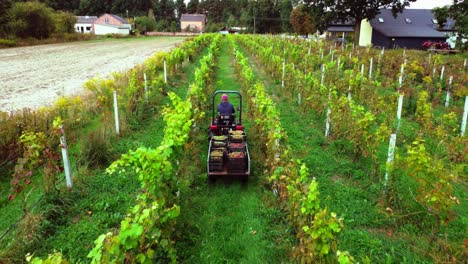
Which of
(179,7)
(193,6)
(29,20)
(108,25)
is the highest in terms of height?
(193,6)

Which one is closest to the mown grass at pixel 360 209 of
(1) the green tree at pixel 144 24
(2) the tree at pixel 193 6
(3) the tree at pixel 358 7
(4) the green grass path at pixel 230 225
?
(4) the green grass path at pixel 230 225

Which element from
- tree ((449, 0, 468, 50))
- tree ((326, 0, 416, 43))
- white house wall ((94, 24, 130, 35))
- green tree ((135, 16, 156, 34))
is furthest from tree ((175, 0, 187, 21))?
tree ((449, 0, 468, 50))

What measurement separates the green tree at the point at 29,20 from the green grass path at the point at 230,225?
38.0 metres

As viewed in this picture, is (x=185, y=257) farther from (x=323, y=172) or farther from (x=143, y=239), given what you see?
(x=323, y=172)

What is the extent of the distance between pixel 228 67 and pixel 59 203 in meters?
15.0

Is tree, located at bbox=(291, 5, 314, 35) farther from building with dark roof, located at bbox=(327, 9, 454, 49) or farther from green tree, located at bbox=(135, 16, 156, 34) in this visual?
green tree, located at bbox=(135, 16, 156, 34)

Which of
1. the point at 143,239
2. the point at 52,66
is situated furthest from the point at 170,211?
the point at 52,66

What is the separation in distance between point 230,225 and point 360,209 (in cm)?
185

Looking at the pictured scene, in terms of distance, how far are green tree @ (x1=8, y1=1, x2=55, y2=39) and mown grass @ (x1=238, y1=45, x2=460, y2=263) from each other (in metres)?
37.2

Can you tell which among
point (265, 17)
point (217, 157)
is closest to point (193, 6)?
point (265, 17)

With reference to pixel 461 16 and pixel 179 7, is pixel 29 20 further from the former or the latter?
pixel 179 7

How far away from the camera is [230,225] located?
4703 mm

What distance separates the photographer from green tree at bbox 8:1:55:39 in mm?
35531

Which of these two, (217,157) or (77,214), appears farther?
(217,157)
